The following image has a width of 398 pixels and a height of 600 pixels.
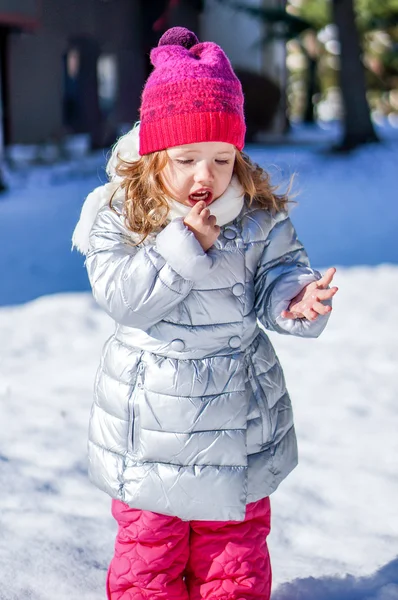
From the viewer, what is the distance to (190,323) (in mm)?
1706

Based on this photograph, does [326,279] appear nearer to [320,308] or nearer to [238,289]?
[320,308]

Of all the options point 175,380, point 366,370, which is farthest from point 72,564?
point 366,370

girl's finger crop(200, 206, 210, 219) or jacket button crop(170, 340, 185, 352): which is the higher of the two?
girl's finger crop(200, 206, 210, 219)

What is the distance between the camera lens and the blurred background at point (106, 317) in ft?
7.62

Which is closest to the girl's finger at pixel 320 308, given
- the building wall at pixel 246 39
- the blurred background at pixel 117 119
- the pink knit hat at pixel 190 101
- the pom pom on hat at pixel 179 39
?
the pink knit hat at pixel 190 101

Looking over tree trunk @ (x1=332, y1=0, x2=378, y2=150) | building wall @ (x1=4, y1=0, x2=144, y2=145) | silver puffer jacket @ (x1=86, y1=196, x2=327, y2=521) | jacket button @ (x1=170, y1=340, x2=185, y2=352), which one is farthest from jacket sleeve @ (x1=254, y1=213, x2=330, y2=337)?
tree trunk @ (x1=332, y1=0, x2=378, y2=150)

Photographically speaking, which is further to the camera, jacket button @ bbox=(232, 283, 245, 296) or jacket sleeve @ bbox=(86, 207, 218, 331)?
jacket button @ bbox=(232, 283, 245, 296)

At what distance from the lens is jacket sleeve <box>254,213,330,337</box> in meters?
1.75

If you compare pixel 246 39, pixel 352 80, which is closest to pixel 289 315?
pixel 352 80

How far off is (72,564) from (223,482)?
709mm

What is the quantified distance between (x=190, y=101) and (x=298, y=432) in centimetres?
183

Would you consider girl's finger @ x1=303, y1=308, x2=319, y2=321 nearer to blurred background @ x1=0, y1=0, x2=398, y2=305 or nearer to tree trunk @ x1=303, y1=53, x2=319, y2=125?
blurred background @ x1=0, y1=0, x2=398, y2=305

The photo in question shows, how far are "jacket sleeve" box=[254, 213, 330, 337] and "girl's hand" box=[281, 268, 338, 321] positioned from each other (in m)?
0.02

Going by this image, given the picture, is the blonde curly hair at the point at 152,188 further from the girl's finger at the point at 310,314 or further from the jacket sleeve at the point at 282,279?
the girl's finger at the point at 310,314
